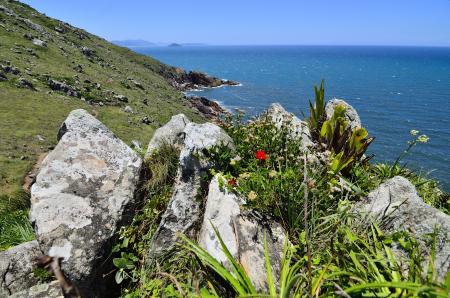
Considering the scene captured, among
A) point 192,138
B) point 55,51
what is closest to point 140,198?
point 192,138

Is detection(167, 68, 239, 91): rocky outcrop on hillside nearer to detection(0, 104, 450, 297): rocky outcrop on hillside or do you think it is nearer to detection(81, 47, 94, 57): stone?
detection(81, 47, 94, 57): stone

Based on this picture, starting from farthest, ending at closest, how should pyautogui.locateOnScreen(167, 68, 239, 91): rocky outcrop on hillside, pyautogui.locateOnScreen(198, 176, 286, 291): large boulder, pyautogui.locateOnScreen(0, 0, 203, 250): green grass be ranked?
pyautogui.locateOnScreen(167, 68, 239, 91): rocky outcrop on hillside < pyautogui.locateOnScreen(0, 0, 203, 250): green grass < pyautogui.locateOnScreen(198, 176, 286, 291): large boulder

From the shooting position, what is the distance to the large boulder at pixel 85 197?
4.73 meters

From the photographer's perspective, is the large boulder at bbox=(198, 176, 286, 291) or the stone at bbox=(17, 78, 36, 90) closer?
the large boulder at bbox=(198, 176, 286, 291)

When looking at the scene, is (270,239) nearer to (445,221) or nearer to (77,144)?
(445,221)

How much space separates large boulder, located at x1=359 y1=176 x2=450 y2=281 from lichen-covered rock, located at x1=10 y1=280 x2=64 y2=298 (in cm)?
446

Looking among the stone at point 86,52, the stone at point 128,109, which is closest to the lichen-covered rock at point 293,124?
the stone at point 128,109

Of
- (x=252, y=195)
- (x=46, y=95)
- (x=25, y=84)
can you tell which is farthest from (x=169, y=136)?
(x=25, y=84)

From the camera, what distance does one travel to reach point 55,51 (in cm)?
4009

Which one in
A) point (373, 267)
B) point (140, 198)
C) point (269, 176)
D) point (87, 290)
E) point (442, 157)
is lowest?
point (442, 157)

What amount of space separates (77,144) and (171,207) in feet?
7.65

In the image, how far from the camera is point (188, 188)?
5.40 meters

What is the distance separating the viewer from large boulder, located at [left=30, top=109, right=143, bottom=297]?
4.73 metres

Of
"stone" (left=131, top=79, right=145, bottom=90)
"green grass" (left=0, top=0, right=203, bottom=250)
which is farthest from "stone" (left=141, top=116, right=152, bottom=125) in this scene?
"stone" (left=131, top=79, right=145, bottom=90)
